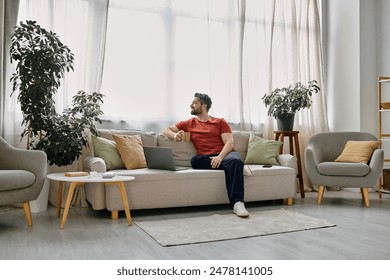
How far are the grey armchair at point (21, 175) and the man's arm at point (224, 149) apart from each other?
1520 millimetres

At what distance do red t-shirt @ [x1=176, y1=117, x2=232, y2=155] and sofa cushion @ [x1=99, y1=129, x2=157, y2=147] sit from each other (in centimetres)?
32

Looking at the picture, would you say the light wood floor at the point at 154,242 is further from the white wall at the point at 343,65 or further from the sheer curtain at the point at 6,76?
the white wall at the point at 343,65

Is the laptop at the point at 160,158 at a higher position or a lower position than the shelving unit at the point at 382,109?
lower

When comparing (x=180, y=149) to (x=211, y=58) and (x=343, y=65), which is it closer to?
(x=211, y=58)

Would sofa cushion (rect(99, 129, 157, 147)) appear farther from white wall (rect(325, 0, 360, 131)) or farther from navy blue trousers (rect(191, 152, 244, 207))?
white wall (rect(325, 0, 360, 131))

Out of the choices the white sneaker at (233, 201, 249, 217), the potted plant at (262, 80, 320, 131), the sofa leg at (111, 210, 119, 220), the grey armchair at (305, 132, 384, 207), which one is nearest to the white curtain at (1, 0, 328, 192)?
the potted plant at (262, 80, 320, 131)

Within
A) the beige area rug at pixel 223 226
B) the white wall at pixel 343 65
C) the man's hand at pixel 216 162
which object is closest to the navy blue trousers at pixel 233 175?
the man's hand at pixel 216 162

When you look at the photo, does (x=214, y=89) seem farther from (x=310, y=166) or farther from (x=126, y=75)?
(x=310, y=166)

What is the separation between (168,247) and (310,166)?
89.2 inches

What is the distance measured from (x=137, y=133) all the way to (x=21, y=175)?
1.41 metres

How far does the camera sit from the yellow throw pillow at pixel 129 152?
12.3 ft


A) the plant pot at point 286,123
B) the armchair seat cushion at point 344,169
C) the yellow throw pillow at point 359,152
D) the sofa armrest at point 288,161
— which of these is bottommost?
the armchair seat cushion at point 344,169
